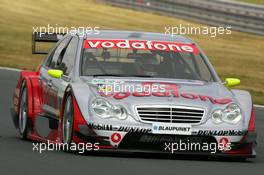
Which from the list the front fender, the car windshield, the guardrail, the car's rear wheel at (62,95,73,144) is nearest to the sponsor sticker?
the front fender

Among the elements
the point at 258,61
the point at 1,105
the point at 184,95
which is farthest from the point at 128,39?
the point at 258,61

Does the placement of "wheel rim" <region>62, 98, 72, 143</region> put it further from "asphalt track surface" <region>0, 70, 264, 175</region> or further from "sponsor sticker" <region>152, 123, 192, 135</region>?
"sponsor sticker" <region>152, 123, 192, 135</region>

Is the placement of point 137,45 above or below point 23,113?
above

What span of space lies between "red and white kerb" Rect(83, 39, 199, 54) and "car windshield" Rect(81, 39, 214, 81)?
32mm

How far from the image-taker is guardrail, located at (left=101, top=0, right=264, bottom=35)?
33562 mm

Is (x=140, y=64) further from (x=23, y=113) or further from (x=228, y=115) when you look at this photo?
(x=23, y=113)

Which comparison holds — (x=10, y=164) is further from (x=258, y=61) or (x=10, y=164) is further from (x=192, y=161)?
(x=258, y=61)

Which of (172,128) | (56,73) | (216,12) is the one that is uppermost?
(56,73)

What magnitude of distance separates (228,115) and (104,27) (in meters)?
25.5

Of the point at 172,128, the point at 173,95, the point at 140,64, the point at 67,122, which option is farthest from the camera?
the point at 140,64

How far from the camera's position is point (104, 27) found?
36.2 m

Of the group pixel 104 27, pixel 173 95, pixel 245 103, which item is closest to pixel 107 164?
pixel 173 95

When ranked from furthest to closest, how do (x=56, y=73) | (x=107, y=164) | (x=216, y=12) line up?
1. (x=216, y=12)
2. (x=56, y=73)
3. (x=107, y=164)

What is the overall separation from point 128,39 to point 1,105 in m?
5.68
